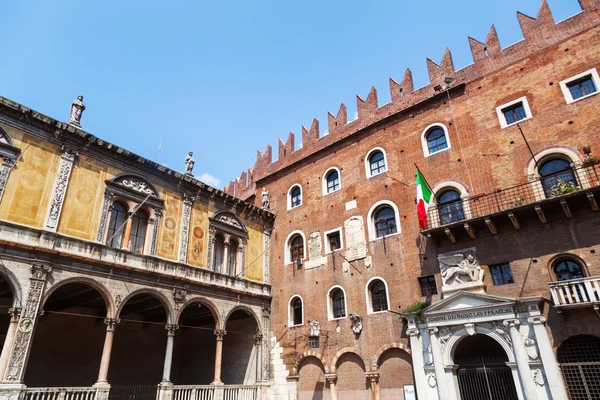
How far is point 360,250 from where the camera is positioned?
1702 centimetres

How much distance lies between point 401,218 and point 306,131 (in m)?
7.93

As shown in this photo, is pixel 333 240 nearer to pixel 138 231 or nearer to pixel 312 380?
pixel 312 380

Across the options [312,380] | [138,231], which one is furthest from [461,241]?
[138,231]

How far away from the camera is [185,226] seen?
16641 mm

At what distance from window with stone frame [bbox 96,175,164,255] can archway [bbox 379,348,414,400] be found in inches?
370

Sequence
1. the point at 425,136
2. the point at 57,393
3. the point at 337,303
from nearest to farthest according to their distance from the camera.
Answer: the point at 57,393 < the point at 425,136 < the point at 337,303

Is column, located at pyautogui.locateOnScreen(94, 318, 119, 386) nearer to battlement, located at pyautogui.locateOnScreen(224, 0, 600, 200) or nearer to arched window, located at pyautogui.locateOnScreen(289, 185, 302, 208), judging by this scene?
arched window, located at pyautogui.locateOnScreen(289, 185, 302, 208)

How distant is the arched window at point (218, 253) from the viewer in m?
17.9

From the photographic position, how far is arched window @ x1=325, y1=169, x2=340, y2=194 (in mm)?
19312

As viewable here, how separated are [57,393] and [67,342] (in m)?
5.33

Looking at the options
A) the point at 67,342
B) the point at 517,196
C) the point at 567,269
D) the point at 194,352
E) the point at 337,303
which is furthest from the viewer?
the point at 194,352

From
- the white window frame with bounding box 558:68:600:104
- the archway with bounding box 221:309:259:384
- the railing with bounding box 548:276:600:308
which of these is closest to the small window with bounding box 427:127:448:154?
the white window frame with bounding box 558:68:600:104

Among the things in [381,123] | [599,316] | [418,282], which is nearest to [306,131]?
[381,123]

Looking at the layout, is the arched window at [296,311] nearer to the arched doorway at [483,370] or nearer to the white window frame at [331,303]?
the white window frame at [331,303]
